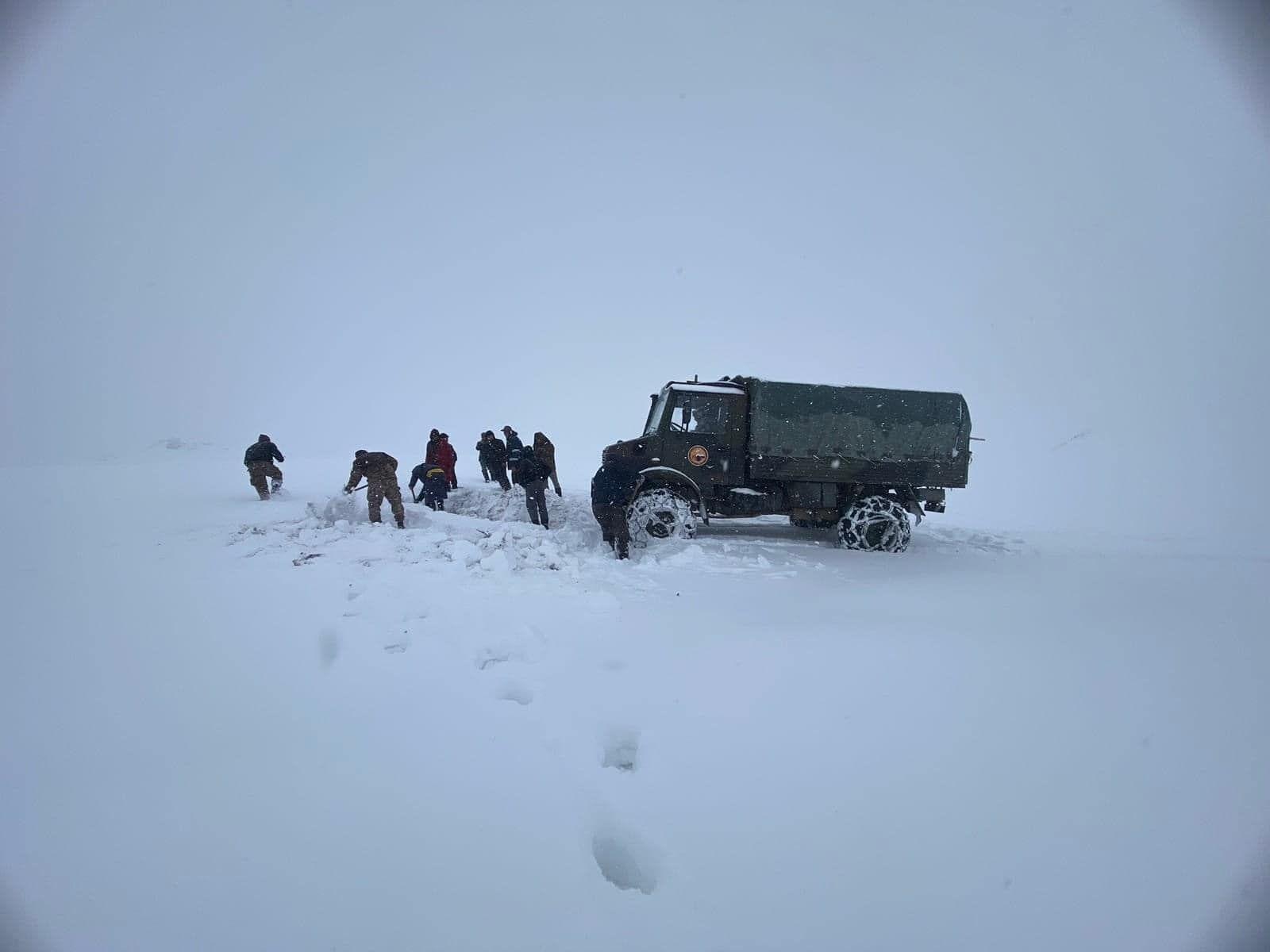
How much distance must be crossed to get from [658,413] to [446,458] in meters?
4.93

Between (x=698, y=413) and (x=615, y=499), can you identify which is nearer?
(x=615, y=499)

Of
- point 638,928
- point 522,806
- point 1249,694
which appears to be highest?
point 1249,694

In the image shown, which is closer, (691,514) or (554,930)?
(554,930)

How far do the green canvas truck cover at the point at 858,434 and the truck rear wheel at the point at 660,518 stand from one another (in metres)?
1.38

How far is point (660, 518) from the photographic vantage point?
7945 millimetres

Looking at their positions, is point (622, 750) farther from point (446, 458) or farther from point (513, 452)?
point (446, 458)

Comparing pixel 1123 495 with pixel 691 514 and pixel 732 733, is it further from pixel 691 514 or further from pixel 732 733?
pixel 732 733

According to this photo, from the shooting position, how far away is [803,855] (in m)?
2.71

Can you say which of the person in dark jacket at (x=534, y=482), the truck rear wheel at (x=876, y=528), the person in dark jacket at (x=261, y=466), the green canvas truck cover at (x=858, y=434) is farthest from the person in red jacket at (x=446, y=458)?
the truck rear wheel at (x=876, y=528)

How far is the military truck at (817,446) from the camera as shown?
8336 mm

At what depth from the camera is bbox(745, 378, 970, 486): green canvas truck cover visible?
8359mm

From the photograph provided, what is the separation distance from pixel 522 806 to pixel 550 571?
326cm

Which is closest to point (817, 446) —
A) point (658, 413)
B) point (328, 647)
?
point (658, 413)

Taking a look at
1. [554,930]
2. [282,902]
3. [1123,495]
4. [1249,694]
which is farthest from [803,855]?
[1123,495]
